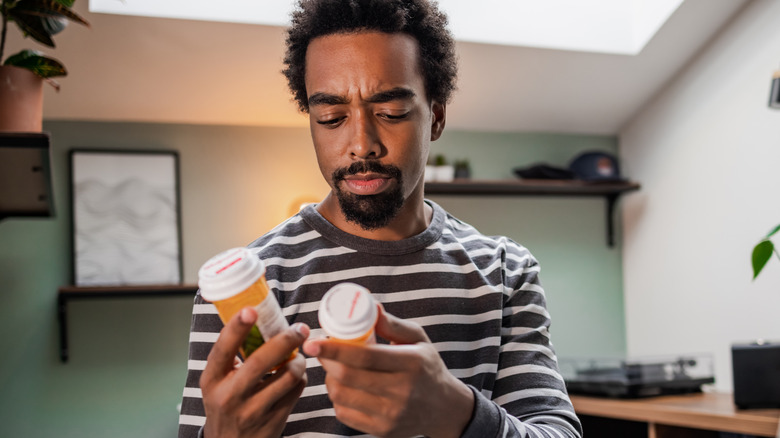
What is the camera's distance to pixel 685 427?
2.42m

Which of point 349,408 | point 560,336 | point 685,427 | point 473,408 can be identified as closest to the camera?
point 349,408

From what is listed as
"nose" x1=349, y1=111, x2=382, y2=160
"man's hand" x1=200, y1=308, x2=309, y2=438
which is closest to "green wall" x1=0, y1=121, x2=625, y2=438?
"nose" x1=349, y1=111, x2=382, y2=160

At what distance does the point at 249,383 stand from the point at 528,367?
464 mm

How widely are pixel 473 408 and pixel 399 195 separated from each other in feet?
1.03

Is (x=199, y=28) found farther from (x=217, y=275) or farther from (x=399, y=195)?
(x=217, y=275)

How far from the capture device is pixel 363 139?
936 mm

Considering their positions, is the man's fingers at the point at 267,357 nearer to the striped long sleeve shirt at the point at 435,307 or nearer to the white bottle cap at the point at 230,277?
the white bottle cap at the point at 230,277

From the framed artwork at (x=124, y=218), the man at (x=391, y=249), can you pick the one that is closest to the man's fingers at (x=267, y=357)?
the man at (x=391, y=249)

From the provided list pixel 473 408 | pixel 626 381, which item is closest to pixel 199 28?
pixel 626 381

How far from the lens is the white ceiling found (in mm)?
2518

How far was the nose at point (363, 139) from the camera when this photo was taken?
0.93 meters

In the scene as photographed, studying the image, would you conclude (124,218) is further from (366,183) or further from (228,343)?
(228,343)

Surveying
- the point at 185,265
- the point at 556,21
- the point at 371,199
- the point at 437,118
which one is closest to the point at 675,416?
the point at 556,21

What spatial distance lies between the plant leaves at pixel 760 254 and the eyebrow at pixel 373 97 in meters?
1.20
